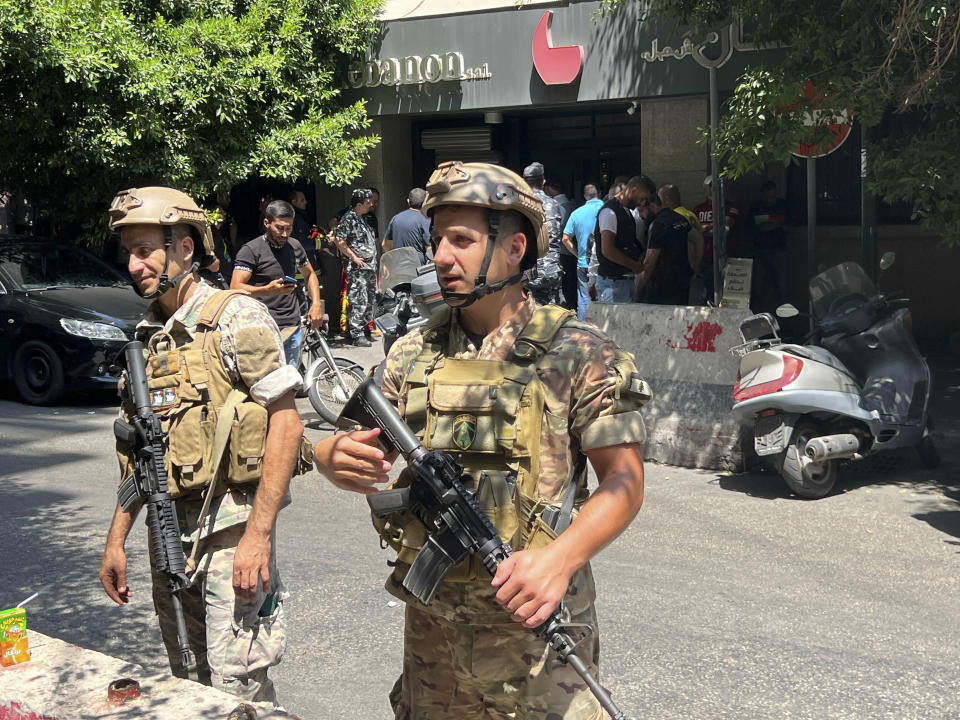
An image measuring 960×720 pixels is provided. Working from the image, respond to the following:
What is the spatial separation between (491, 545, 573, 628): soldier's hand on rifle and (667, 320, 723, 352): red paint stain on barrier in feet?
19.0

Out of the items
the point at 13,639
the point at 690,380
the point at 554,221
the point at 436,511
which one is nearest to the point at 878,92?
the point at 690,380

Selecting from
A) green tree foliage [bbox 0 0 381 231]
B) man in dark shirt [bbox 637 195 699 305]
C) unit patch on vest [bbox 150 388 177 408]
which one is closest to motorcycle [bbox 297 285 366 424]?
man in dark shirt [bbox 637 195 699 305]

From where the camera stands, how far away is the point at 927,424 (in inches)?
298

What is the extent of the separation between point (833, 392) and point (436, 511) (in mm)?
5002

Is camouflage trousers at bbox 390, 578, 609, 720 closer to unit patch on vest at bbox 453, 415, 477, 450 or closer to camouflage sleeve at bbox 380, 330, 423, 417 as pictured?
unit patch on vest at bbox 453, 415, 477, 450

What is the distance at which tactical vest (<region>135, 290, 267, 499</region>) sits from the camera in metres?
3.45

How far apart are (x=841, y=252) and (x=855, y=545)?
26.5 ft

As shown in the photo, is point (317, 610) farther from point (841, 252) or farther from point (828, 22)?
point (841, 252)

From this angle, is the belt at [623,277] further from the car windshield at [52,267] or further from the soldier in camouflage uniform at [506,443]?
the soldier in camouflage uniform at [506,443]

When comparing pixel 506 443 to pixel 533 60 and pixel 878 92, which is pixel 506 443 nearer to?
pixel 878 92

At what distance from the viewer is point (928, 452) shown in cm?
772

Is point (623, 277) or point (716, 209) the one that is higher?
point (716, 209)

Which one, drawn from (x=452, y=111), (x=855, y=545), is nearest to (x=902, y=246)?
(x=452, y=111)

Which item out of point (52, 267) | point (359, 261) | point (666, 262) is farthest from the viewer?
point (359, 261)
